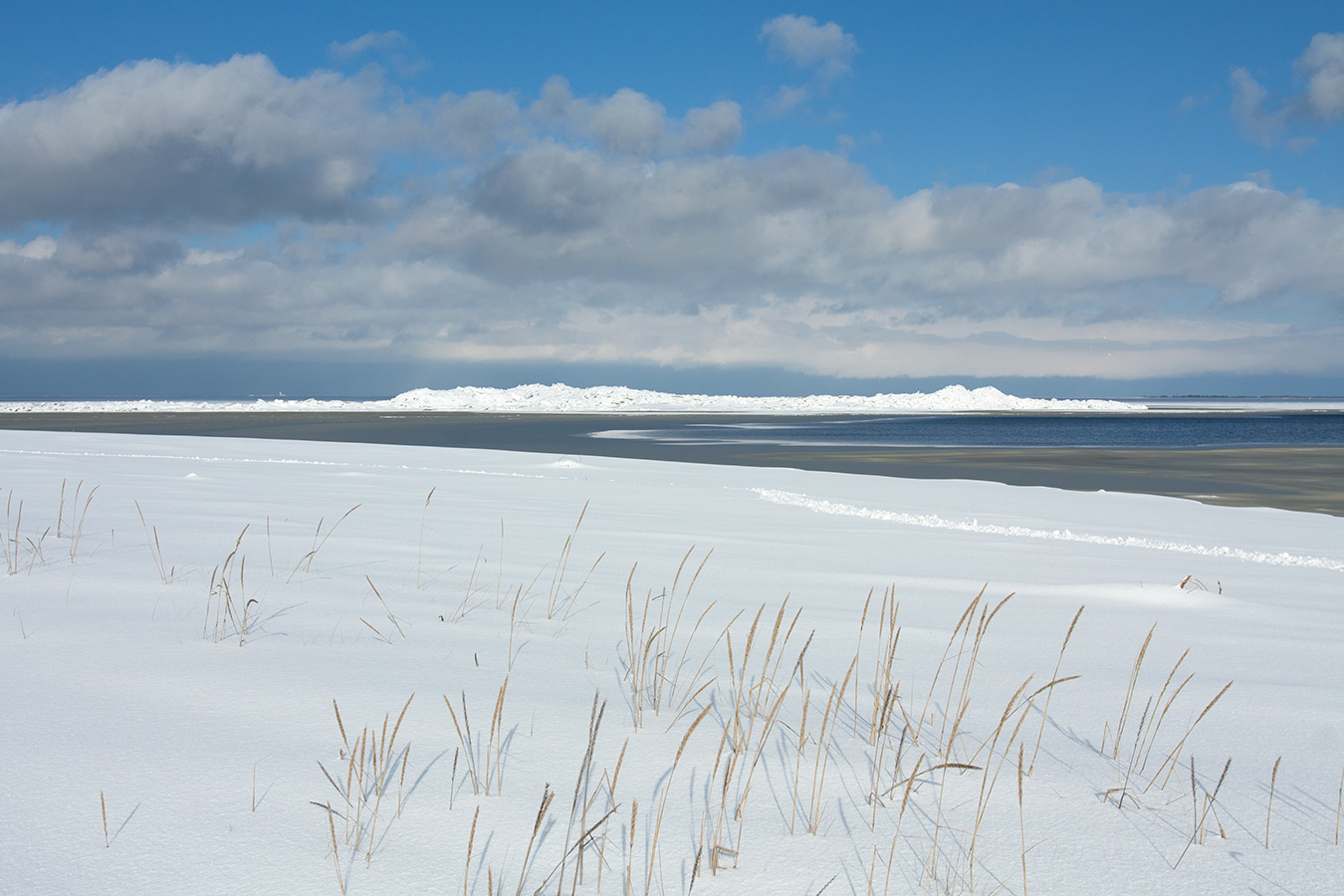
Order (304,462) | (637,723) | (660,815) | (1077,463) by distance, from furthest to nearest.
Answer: (1077,463) → (304,462) → (637,723) → (660,815)

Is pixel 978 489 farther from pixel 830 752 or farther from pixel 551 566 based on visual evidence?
pixel 830 752

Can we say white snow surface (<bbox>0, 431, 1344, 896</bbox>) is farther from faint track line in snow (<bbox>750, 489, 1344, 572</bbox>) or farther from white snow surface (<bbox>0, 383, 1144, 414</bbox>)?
white snow surface (<bbox>0, 383, 1144, 414</bbox>)

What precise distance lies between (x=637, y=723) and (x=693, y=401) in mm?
88418

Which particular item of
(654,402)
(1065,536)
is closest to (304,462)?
(1065,536)

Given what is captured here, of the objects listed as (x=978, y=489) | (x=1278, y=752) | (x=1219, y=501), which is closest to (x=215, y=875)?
(x=1278, y=752)

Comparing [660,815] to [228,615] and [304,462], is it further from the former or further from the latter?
[304,462]

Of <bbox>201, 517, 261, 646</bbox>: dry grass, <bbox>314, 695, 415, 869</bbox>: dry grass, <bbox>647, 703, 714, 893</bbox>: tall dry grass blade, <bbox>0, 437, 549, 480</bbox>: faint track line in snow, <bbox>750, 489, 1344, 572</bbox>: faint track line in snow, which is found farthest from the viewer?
<bbox>0, 437, 549, 480</bbox>: faint track line in snow

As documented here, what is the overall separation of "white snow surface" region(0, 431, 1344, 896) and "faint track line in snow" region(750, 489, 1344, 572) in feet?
2.74

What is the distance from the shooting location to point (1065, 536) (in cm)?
734

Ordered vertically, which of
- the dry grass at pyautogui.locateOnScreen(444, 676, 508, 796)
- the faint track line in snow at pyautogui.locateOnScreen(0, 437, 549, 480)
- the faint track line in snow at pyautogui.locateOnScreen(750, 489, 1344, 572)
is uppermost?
the faint track line in snow at pyautogui.locateOnScreen(0, 437, 549, 480)

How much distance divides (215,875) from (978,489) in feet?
38.8

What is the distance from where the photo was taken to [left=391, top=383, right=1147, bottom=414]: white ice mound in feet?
262

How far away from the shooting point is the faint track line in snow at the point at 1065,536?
6.34 metres

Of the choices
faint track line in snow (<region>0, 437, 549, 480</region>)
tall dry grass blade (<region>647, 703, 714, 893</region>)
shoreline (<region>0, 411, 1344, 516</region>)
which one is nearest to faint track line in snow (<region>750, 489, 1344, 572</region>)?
faint track line in snow (<region>0, 437, 549, 480</region>)
